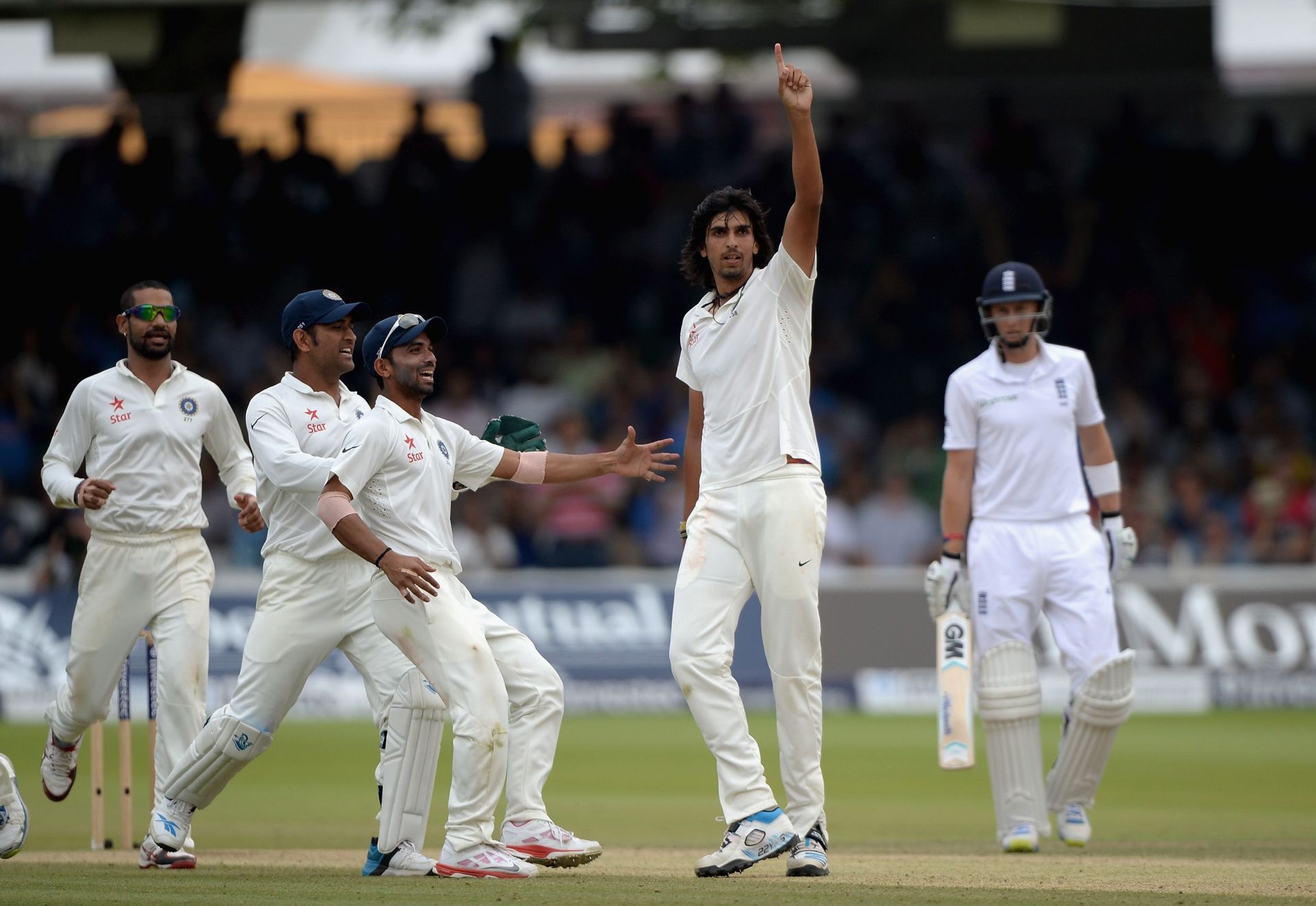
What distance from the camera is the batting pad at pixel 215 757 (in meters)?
7.06

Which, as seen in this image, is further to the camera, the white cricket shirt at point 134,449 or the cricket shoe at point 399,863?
the white cricket shirt at point 134,449

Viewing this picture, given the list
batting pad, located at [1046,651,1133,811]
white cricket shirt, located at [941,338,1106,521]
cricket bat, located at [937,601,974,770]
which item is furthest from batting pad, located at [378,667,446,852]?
batting pad, located at [1046,651,1133,811]

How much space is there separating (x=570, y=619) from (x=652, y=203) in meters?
5.52

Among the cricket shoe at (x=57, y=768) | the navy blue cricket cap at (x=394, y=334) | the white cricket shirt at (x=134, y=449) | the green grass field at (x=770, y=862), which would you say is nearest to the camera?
the green grass field at (x=770, y=862)

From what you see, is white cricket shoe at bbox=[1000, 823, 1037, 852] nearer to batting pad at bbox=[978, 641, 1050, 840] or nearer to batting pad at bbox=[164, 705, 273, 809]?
batting pad at bbox=[978, 641, 1050, 840]

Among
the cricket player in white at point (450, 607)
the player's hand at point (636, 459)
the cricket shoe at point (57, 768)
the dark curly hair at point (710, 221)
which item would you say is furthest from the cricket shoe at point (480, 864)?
the cricket shoe at point (57, 768)

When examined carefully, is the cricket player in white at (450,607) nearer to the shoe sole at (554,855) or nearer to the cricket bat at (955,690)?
the shoe sole at (554,855)

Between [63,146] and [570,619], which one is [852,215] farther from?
[63,146]

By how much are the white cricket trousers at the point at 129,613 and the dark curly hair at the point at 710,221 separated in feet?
8.67

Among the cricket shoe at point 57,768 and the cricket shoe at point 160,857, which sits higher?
the cricket shoe at point 57,768

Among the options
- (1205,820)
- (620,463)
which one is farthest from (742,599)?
(1205,820)

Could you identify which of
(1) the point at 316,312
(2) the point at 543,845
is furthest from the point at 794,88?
(2) the point at 543,845

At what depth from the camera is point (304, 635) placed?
23.5ft

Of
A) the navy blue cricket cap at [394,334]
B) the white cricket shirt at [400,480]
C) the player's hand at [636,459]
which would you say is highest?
the navy blue cricket cap at [394,334]
